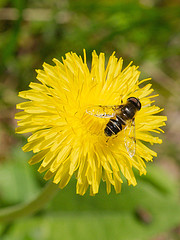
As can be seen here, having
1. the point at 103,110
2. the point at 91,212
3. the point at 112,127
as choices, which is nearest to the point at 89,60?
the point at 91,212

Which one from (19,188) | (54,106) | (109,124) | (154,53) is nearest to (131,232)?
(19,188)

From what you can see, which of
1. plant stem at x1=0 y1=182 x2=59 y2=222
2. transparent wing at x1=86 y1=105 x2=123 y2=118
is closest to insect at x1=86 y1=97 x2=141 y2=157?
transparent wing at x1=86 y1=105 x2=123 y2=118

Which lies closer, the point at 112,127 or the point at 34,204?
the point at 112,127

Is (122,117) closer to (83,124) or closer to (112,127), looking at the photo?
(112,127)

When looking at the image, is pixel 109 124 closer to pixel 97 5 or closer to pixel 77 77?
pixel 77 77

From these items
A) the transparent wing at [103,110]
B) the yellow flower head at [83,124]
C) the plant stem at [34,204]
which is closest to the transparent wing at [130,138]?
the yellow flower head at [83,124]

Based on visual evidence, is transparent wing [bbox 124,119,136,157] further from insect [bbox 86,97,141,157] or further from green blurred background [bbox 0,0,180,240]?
green blurred background [bbox 0,0,180,240]
